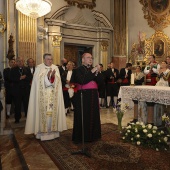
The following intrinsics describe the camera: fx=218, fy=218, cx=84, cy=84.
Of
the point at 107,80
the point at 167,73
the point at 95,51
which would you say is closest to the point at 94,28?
the point at 95,51

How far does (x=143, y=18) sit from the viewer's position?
36.9 ft

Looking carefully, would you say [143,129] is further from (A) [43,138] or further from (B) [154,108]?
(A) [43,138]

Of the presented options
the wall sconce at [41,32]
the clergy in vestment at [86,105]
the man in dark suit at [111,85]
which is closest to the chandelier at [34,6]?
the wall sconce at [41,32]

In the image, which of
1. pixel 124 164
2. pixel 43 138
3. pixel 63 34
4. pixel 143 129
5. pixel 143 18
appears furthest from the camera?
pixel 143 18

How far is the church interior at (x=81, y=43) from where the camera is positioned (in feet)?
12.7

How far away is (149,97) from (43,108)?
2488 millimetres

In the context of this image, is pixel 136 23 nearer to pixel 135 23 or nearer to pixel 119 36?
pixel 135 23

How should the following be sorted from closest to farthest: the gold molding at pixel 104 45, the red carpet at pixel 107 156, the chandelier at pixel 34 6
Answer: the red carpet at pixel 107 156, the chandelier at pixel 34 6, the gold molding at pixel 104 45

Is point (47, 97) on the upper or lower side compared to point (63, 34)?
lower

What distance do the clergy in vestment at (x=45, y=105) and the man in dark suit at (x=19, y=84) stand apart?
1.60m

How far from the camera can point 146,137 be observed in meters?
4.30

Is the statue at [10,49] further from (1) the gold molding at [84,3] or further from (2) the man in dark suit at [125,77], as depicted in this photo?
(2) the man in dark suit at [125,77]

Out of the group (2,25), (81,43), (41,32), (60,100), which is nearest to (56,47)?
(41,32)

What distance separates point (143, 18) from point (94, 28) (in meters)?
2.57
